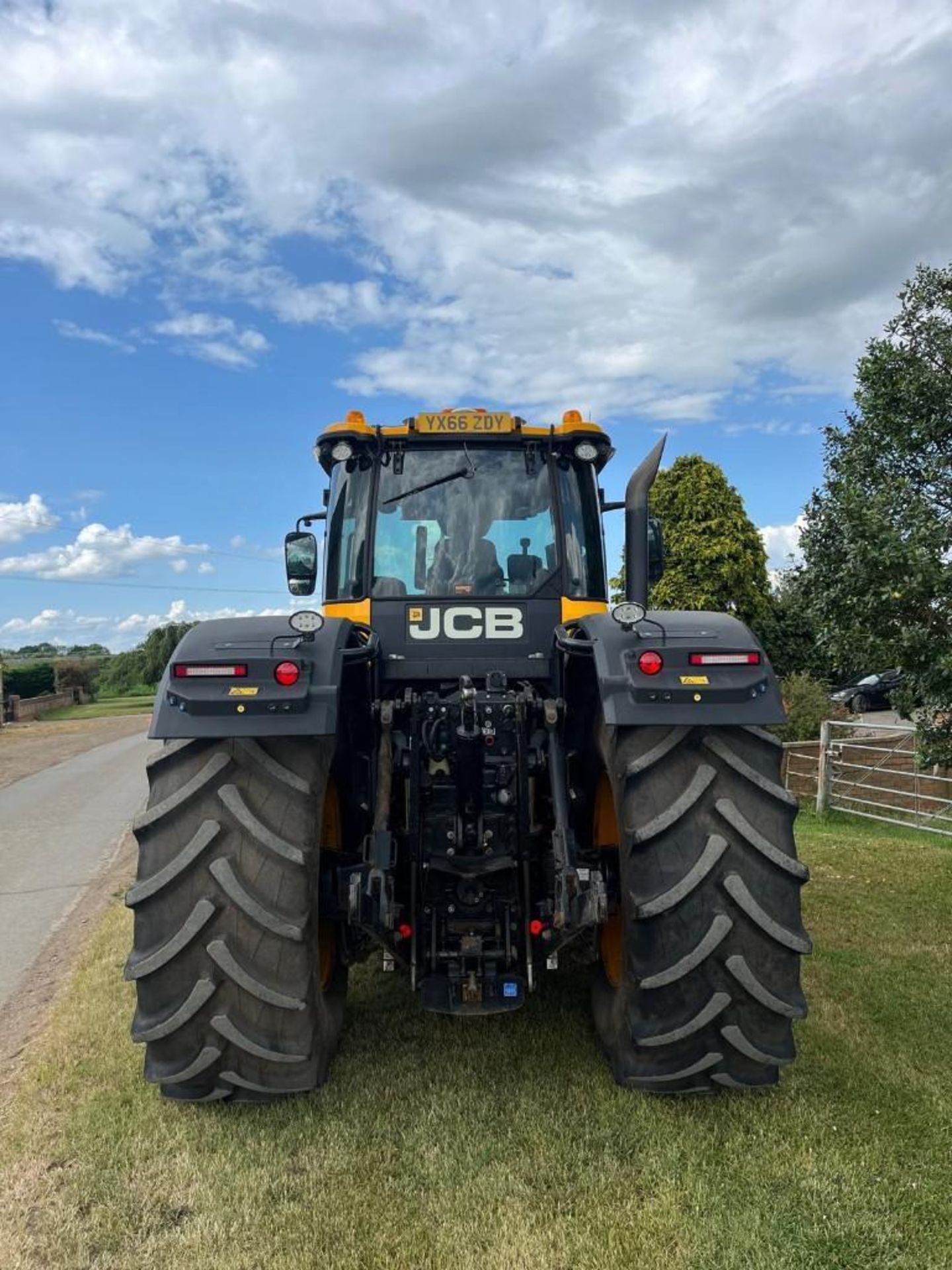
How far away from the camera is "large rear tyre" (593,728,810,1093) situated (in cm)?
317

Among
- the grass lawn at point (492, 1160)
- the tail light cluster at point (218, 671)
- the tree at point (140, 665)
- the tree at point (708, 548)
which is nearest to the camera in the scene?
the grass lawn at point (492, 1160)

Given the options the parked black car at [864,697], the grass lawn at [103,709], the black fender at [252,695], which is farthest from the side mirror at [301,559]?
the grass lawn at [103,709]

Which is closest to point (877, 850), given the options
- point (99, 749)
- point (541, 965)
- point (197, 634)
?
point (541, 965)

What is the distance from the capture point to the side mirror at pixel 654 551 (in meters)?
4.53

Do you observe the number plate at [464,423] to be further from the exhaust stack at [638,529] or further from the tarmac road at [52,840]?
the tarmac road at [52,840]

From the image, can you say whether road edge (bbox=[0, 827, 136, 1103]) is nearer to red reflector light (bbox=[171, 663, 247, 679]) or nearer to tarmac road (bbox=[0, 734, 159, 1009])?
tarmac road (bbox=[0, 734, 159, 1009])

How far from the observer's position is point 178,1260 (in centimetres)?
263

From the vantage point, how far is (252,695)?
10.6 feet

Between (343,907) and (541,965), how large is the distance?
98cm

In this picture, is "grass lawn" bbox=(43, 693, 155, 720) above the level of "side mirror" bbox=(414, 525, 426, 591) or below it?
below

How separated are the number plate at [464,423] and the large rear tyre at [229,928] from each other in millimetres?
1807

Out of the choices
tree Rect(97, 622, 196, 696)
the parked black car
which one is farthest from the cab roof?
tree Rect(97, 622, 196, 696)

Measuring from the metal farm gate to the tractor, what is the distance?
7362 mm

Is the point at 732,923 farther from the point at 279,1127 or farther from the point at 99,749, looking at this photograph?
the point at 99,749
